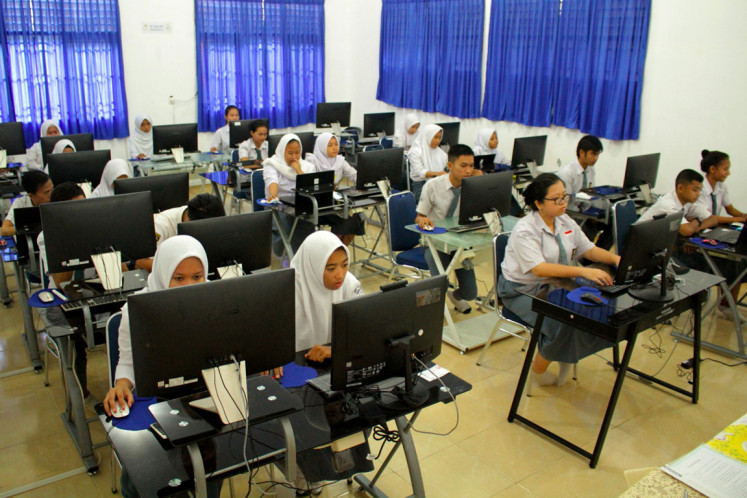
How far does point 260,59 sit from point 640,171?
5975mm

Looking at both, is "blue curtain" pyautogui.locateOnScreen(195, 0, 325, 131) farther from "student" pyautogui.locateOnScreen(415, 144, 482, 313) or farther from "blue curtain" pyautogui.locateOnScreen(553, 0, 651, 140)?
"student" pyautogui.locateOnScreen(415, 144, 482, 313)

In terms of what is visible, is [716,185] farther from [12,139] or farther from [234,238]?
[12,139]

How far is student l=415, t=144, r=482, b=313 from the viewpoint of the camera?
4.47 meters

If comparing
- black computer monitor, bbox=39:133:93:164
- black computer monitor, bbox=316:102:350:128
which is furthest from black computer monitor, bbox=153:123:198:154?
black computer monitor, bbox=316:102:350:128

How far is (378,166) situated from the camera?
5176 mm

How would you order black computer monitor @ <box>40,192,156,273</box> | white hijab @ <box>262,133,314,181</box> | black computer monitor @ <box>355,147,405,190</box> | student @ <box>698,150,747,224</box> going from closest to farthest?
black computer monitor @ <box>40,192,156,273</box>
student @ <box>698,150,747,224</box>
black computer monitor @ <box>355,147,405,190</box>
white hijab @ <box>262,133,314,181</box>

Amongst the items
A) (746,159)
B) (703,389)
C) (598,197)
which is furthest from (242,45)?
(703,389)

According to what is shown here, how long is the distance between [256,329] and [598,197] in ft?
13.9

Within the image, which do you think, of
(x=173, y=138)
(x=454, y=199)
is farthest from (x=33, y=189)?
(x=454, y=199)

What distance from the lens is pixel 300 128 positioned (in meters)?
9.91

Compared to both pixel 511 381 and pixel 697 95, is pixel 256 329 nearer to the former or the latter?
pixel 511 381

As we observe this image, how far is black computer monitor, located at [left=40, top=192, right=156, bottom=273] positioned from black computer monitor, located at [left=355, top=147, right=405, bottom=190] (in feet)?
7.83

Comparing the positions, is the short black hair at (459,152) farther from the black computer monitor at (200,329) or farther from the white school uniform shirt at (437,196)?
the black computer monitor at (200,329)

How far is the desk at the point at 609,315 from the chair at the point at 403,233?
1179 millimetres
